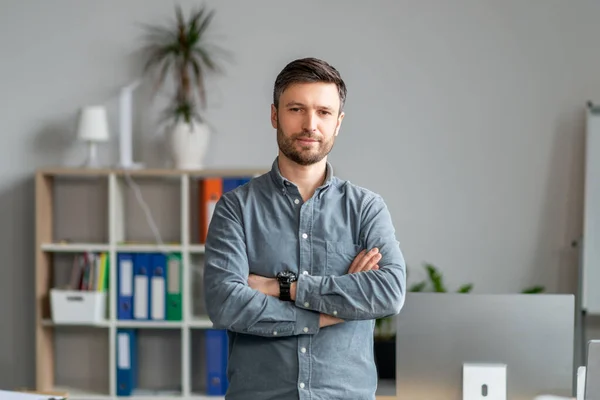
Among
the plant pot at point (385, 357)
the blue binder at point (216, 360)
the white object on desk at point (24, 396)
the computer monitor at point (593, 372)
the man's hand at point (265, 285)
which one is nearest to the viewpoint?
the computer monitor at point (593, 372)

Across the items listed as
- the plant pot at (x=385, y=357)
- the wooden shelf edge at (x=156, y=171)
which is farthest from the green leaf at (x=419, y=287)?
the wooden shelf edge at (x=156, y=171)

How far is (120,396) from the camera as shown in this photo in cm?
402

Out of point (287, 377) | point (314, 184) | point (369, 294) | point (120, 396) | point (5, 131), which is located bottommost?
point (120, 396)

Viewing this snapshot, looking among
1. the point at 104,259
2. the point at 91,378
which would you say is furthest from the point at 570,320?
the point at 91,378

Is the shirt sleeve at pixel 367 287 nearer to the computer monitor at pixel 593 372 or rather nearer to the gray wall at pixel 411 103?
the computer monitor at pixel 593 372

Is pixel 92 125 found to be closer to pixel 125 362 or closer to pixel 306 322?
pixel 125 362

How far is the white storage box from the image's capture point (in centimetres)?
395

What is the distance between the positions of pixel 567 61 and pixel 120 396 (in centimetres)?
282

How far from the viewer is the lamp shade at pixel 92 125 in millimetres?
3982

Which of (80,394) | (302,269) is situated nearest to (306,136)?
(302,269)

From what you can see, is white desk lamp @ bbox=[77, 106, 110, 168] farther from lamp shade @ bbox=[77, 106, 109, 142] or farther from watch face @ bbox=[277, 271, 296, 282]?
watch face @ bbox=[277, 271, 296, 282]

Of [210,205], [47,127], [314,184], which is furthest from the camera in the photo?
[47,127]

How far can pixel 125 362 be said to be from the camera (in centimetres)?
402

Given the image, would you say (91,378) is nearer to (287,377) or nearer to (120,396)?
(120,396)
